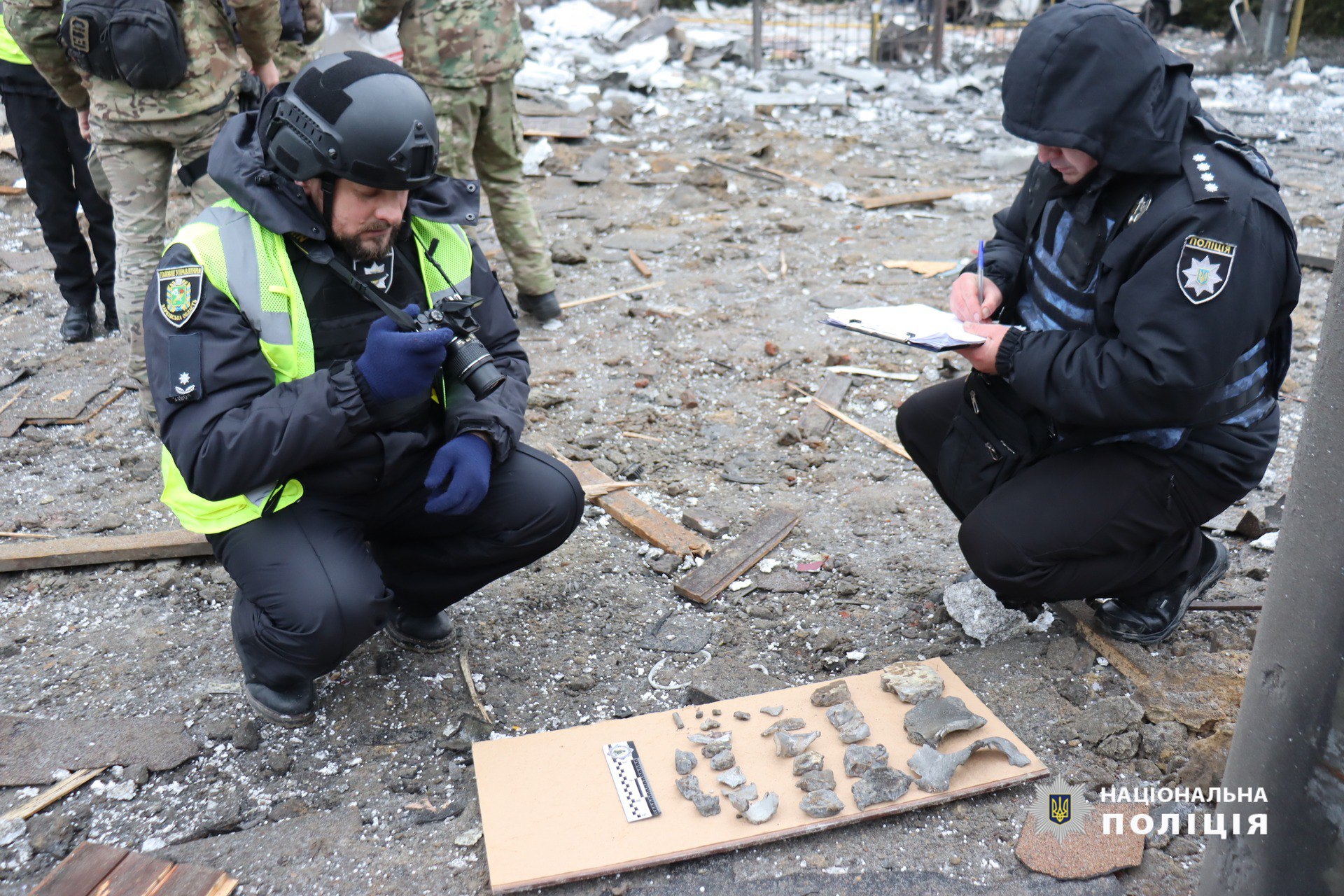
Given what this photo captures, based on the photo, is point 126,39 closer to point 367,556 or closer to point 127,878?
point 367,556

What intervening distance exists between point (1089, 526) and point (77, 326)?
5.56 meters

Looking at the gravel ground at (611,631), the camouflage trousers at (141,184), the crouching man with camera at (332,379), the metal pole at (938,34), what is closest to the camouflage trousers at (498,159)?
the gravel ground at (611,631)

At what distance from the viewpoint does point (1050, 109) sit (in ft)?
8.80

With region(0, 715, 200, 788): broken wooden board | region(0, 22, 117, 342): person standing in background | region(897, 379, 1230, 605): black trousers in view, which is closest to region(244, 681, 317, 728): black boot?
region(0, 715, 200, 788): broken wooden board

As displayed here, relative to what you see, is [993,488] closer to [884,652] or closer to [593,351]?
[884,652]

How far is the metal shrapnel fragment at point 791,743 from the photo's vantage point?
277cm

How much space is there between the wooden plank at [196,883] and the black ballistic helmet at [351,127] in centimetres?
172

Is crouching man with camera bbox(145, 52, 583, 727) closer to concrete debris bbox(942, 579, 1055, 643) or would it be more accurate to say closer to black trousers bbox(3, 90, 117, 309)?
concrete debris bbox(942, 579, 1055, 643)

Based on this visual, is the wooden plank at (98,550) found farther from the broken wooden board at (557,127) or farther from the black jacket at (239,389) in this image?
the broken wooden board at (557,127)

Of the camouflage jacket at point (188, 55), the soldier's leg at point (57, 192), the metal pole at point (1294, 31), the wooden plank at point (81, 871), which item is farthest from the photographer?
the metal pole at point (1294, 31)

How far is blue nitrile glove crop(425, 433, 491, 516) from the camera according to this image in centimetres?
282

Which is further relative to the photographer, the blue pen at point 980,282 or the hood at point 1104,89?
the blue pen at point 980,282

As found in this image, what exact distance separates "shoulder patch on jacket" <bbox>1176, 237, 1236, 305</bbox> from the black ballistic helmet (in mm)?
1979

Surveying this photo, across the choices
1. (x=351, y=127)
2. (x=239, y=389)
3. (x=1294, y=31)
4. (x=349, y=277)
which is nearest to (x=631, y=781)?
(x=239, y=389)
